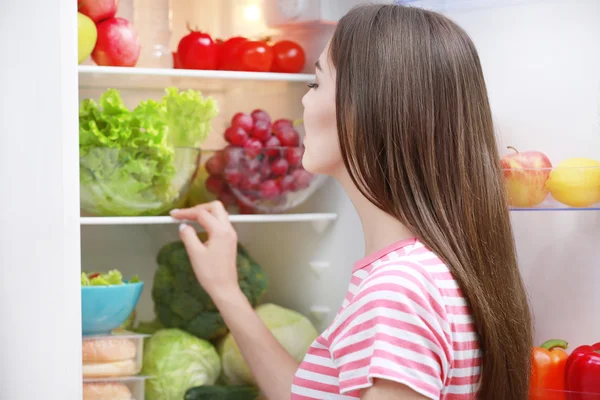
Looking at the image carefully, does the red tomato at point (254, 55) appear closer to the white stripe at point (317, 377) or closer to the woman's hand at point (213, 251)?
the woman's hand at point (213, 251)

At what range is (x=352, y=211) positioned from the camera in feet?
4.97

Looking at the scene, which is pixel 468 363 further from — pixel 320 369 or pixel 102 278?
pixel 102 278

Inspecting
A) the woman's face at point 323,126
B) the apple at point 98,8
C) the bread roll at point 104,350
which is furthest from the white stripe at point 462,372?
the apple at point 98,8

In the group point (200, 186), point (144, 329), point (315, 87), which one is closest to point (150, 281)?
point (144, 329)

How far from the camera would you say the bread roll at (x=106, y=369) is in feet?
4.36

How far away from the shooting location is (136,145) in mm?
1340

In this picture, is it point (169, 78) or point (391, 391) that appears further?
point (169, 78)

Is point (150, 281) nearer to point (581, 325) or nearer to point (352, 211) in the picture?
point (352, 211)

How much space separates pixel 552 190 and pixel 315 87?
1.60ft

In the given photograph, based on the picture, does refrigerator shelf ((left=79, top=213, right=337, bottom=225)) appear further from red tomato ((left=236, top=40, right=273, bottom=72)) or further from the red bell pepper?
the red bell pepper

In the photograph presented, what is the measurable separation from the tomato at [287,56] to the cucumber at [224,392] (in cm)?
65

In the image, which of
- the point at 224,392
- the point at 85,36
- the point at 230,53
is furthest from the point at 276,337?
the point at 85,36

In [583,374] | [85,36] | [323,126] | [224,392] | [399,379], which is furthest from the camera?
[224,392]

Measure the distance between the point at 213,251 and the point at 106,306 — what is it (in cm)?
23
